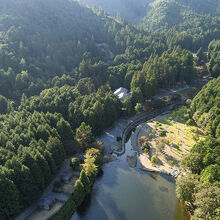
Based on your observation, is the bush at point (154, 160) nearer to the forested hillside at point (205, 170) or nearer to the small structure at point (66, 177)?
the forested hillside at point (205, 170)

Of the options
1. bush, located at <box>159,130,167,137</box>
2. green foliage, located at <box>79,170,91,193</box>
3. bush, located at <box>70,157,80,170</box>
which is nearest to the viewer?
green foliage, located at <box>79,170,91,193</box>

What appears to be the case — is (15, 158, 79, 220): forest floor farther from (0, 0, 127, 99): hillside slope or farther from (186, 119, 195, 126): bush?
(0, 0, 127, 99): hillside slope

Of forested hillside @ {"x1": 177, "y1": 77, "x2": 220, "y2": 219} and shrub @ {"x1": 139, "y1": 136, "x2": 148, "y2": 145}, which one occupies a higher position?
forested hillside @ {"x1": 177, "y1": 77, "x2": 220, "y2": 219}

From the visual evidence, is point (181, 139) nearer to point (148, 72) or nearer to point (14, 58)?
point (148, 72)

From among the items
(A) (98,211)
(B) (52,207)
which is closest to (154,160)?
(A) (98,211)

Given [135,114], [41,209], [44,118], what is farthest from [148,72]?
[41,209]

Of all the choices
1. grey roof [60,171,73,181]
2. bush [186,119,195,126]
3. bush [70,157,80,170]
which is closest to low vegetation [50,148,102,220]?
bush [70,157,80,170]
